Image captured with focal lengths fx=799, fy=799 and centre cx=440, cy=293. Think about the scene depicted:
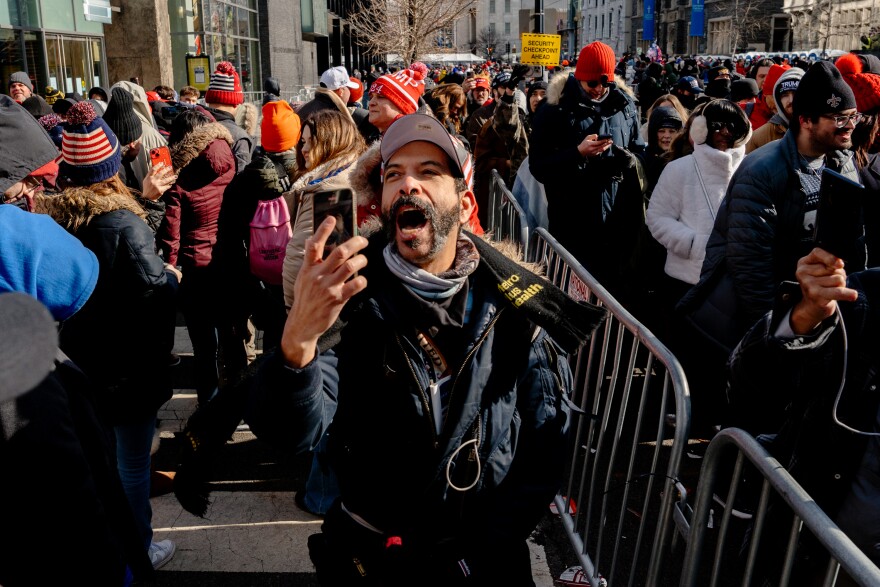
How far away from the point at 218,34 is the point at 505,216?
18479 millimetres

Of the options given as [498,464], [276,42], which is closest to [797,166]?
[498,464]

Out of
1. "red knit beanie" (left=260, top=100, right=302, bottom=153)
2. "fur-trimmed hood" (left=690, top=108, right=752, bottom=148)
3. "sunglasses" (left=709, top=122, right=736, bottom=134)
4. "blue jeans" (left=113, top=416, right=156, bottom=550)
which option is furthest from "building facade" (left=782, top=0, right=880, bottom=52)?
"blue jeans" (left=113, top=416, right=156, bottom=550)

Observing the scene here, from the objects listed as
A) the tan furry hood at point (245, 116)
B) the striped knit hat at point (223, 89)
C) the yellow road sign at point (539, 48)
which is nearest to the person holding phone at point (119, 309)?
the striped knit hat at point (223, 89)

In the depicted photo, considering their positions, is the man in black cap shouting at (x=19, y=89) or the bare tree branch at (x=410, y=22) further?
the bare tree branch at (x=410, y=22)

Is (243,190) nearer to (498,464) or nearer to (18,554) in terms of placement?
(498,464)

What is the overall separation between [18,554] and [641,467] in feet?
12.8

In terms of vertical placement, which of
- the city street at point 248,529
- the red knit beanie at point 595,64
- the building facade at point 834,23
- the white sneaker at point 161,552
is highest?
the building facade at point 834,23

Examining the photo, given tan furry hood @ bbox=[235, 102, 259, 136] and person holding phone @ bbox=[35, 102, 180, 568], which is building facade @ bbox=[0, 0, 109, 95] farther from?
person holding phone @ bbox=[35, 102, 180, 568]

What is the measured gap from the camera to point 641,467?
4914 mm

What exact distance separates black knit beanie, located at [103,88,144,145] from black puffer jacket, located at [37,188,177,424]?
11.6 ft

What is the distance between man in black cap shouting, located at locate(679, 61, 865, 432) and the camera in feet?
12.2

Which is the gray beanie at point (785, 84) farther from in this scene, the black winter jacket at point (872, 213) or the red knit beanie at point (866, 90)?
the black winter jacket at point (872, 213)

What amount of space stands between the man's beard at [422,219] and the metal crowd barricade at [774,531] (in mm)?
1001

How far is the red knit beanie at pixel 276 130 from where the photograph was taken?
16.9 ft
